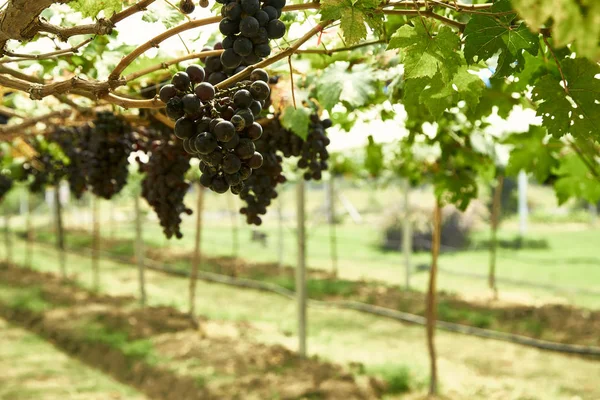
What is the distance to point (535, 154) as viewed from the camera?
2.70 meters

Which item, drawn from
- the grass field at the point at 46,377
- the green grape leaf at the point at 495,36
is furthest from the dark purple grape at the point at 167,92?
the grass field at the point at 46,377

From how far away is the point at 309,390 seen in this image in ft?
16.0

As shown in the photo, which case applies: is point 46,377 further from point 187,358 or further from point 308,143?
point 308,143

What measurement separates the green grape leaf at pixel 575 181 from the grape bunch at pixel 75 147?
250cm

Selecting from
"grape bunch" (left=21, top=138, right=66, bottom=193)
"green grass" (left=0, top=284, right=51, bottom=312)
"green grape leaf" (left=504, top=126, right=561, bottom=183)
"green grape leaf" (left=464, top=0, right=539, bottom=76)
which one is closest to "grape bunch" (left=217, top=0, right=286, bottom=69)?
"green grape leaf" (left=464, top=0, right=539, bottom=76)

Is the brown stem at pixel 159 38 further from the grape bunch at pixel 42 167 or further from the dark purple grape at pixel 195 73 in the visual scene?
the grape bunch at pixel 42 167

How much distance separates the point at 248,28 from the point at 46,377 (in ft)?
18.0

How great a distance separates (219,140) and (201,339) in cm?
580

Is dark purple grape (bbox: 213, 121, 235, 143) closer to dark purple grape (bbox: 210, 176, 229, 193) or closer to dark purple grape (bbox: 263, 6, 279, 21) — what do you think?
dark purple grape (bbox: 210, 176, 229, 193)

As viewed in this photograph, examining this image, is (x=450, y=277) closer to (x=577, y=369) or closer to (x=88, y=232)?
(x=577, y=369)

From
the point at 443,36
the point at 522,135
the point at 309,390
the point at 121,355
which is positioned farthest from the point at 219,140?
the point at 121,355

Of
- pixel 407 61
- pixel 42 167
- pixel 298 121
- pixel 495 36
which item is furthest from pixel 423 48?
→ pixel 42 167

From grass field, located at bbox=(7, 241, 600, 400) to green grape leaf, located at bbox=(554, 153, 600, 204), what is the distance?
8.34 feet

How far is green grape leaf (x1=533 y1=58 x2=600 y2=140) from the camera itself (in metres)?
1.26
